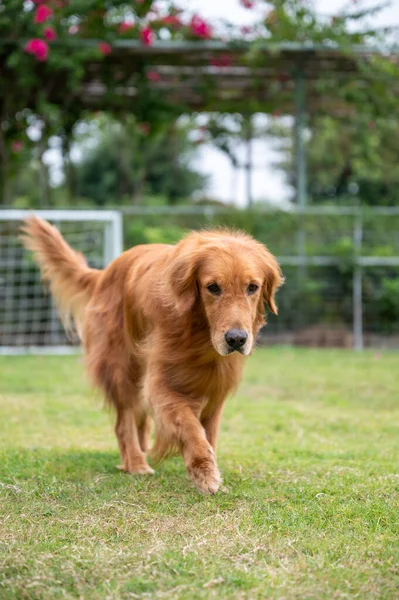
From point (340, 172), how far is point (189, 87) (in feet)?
25.4

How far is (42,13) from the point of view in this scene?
12.3 m

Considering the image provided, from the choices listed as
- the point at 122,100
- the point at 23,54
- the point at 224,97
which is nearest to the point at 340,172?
the point at 224,97

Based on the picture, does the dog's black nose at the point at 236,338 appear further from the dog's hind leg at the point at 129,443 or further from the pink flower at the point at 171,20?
the pink flower at the point at 171,20

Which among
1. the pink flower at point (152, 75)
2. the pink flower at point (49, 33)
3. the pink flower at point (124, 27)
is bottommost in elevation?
the pink flower at point (152, 75)

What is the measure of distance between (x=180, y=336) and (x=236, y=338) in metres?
0.49

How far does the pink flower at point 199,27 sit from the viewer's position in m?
12.9

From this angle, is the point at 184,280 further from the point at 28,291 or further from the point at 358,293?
the point at 358,293

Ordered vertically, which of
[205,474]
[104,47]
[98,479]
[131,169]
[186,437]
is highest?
[104,47]

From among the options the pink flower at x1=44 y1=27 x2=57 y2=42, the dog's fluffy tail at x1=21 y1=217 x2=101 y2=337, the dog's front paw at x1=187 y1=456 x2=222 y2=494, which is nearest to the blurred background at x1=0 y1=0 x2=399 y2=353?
the pink flower at x1=44 y1=27 x2=57 y2=42

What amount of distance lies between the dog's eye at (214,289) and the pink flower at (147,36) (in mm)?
9070

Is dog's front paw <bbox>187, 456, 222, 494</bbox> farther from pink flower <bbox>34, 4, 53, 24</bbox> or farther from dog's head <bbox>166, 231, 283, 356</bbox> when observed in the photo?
pink flower <bbox>34, 4, 53, 24</bbox>

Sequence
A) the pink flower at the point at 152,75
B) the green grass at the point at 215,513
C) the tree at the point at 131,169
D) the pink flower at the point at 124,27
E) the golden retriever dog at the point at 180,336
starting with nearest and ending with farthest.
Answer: the green grass at the point at 215,513 → the golden retriever dog at the point at 180,336 → the pink flower at the point at 124,27 → the pink flower at the point at 152,75 → the tree at the point at 131,169

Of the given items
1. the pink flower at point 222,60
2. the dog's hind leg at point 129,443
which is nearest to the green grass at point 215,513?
the dog's hind leg at point 129,443

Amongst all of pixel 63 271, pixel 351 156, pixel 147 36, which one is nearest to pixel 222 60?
pixel 147 36
